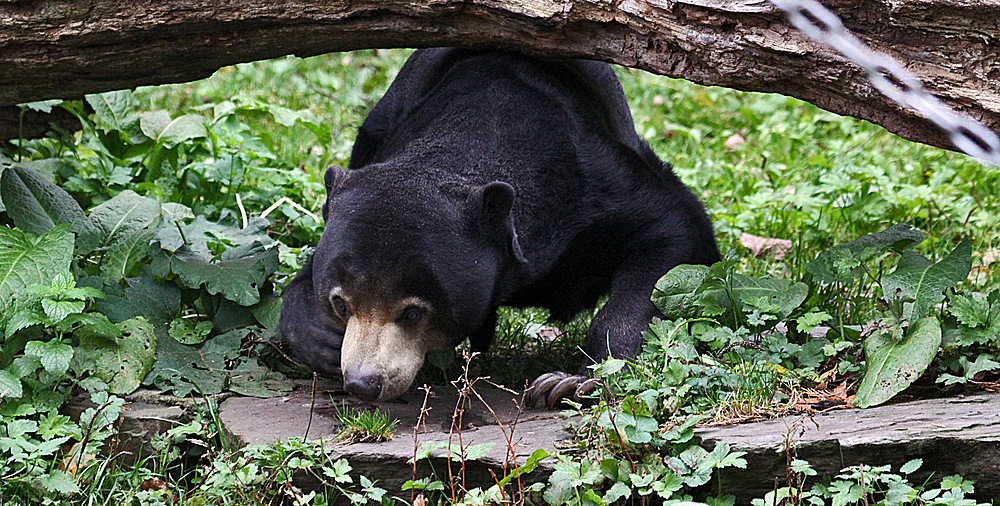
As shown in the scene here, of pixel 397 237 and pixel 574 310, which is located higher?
pixel 397 237

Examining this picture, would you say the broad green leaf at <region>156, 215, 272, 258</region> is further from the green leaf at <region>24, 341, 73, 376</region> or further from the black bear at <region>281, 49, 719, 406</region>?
the green leaf at <region>24, 341, 73, 376</region>

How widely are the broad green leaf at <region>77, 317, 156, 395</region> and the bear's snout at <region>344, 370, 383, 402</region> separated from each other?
87cm

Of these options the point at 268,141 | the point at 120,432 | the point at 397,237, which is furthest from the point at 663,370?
the point at 268,141

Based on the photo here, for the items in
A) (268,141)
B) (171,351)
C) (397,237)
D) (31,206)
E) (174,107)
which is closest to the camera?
(397,237)

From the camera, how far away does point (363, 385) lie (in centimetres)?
338

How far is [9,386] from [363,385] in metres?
1.15

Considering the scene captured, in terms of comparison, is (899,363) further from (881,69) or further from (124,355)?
(124,355)

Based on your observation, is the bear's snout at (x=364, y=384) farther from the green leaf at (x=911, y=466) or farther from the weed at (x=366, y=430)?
the green leaf at (x=911, y=466)

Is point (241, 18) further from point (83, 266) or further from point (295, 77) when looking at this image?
point (295, 77)

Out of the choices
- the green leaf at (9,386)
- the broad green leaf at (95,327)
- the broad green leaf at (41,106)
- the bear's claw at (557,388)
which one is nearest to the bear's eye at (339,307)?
the bear's claw at (557,388)

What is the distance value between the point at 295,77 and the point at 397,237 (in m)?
5.71

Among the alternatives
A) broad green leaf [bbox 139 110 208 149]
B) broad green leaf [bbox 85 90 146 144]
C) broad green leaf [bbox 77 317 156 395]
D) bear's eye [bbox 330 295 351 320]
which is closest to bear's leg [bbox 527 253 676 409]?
bear's eye [bbox 330 295 351 320]

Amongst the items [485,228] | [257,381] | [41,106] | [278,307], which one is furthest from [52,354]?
[41,106]

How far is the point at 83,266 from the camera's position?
439cm
